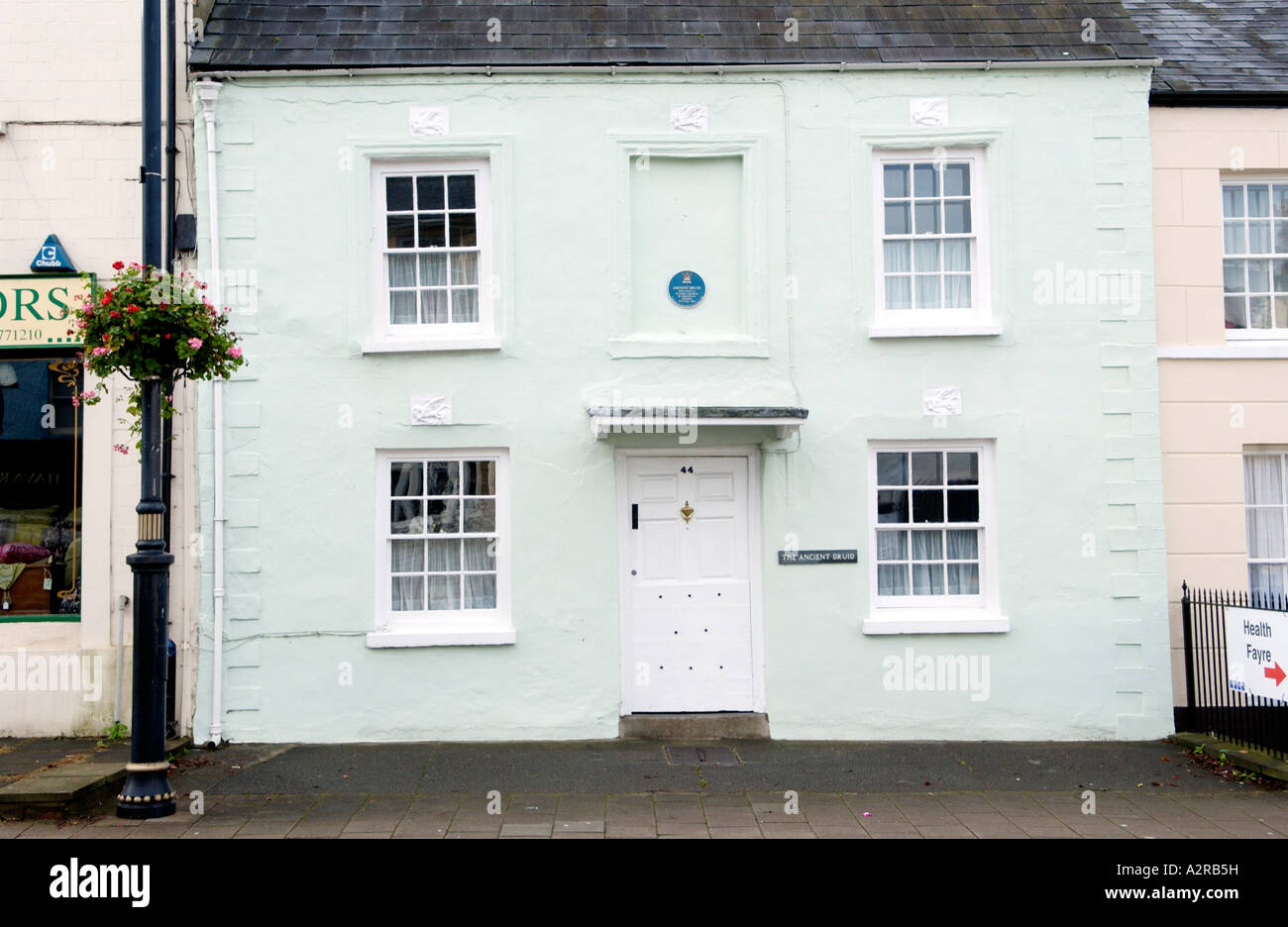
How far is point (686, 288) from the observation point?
1076 centimetres

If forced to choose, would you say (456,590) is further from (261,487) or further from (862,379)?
(862,379)

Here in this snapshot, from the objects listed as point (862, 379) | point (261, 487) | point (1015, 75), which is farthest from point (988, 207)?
point (261, 487)

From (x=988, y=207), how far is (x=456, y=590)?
6.12 m

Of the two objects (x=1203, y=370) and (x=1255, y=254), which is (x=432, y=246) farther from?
(x=1255, y=254)

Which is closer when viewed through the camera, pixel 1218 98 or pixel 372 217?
pixel 372 217

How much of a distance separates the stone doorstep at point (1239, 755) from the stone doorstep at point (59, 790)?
8.81 m

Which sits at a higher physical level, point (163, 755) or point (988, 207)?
point (988, 207)

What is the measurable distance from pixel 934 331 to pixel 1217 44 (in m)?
4.63

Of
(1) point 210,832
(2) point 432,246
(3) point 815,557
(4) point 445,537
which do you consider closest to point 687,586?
(3) point 815,557

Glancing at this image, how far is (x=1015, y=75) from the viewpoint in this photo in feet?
35.4

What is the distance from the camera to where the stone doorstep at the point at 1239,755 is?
29.2ft

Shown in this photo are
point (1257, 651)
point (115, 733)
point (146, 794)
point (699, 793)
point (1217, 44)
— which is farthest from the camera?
point (1217, 44)

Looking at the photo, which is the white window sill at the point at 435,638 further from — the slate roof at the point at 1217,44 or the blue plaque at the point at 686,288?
the slate roof at the point at 1217,44

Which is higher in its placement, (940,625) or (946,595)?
(946,595)
